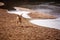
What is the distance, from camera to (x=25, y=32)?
6.50 metres

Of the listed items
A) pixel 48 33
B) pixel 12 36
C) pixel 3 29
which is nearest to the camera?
pixel 12 36

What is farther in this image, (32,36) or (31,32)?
(31,32)

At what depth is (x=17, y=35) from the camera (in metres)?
6.08

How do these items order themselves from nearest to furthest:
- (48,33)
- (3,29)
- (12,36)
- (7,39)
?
1. (7,39)
2. (12,36)
3. (48,33)
4. (3,29)

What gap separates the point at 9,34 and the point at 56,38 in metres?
1.96

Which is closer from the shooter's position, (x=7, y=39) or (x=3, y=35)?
(x=7, y=39)

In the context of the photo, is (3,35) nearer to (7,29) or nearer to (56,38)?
(7,29)

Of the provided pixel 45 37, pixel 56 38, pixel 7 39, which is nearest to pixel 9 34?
pixel 7 39

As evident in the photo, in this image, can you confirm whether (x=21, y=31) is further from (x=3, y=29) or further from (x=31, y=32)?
(x=3, y=29)

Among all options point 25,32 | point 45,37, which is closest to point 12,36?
point 25,32

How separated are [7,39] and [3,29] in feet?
4.67

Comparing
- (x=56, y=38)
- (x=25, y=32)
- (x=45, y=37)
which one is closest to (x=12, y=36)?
(x=25, y=32)

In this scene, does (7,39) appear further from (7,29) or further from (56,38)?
(56,38)

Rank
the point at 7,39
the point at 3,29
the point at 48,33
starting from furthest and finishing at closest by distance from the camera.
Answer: the point at 3,29 → the point at 48,33 → the point at 7,39
